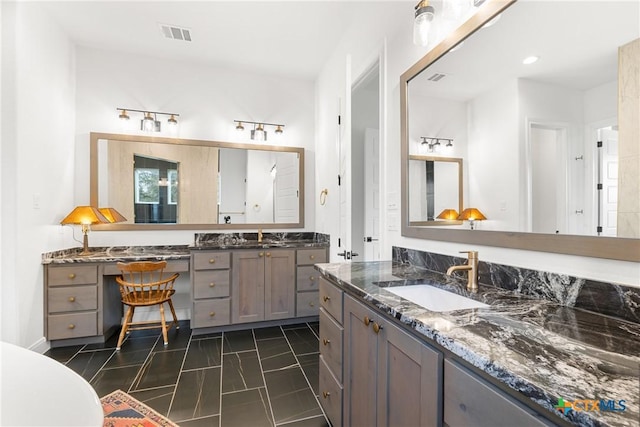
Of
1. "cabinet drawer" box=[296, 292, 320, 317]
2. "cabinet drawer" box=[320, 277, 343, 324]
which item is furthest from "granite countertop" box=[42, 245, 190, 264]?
"cabinet drawer" box=[320, 277, 343, 324]

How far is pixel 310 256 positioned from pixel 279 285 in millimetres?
468

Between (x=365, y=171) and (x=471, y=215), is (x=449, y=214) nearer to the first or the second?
(x=471, y=215)

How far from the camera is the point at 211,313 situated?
9.61 ft

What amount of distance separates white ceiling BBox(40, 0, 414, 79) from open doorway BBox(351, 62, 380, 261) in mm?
742

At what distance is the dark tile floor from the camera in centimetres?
178

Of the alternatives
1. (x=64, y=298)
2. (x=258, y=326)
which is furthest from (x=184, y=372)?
(x=64, y=298)

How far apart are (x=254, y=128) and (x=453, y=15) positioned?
108 inches

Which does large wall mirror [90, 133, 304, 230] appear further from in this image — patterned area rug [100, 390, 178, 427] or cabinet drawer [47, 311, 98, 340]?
patterned area rug [100, 390, 178, 427]

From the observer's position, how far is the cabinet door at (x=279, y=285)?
10.3 feet

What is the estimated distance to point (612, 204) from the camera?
2.93ft

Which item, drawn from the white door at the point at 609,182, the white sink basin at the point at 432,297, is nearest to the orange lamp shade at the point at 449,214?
the white sink basin at the point at 432,297

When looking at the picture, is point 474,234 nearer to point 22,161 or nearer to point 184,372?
point 184,372

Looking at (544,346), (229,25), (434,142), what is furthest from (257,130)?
(544,346)

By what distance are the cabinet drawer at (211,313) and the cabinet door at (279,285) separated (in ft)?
1.35
